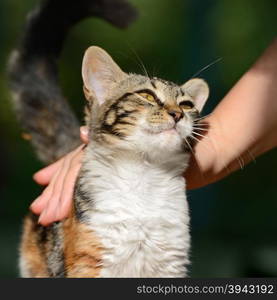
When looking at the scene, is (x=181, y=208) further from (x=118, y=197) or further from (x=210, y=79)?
(x=210, y=79)

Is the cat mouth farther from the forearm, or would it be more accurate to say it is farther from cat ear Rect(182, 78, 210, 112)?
cat ear Rect(182, 78, 210, 112)

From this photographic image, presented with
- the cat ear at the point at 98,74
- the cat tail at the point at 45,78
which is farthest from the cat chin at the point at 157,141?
the cat tail at the point at 45,78

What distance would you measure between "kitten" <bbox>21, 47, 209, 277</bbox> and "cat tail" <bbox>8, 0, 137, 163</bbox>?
68 cm

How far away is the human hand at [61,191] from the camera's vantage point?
2.02 meters

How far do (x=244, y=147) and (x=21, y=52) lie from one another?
124 cm

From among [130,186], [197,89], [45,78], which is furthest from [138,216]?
[45,78]

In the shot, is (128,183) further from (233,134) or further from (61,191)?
(233,134)

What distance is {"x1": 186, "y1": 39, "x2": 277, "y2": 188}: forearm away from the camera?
6.66 feet

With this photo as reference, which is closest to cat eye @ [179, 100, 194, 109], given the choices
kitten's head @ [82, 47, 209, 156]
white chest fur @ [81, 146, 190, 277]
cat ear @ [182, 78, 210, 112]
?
kitten's head @ [82, 47, 209, 156]

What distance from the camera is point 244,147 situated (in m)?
2.05

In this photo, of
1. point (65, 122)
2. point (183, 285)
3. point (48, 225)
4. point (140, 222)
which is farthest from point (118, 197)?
point (65, 122)

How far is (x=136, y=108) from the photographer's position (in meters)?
1.88
